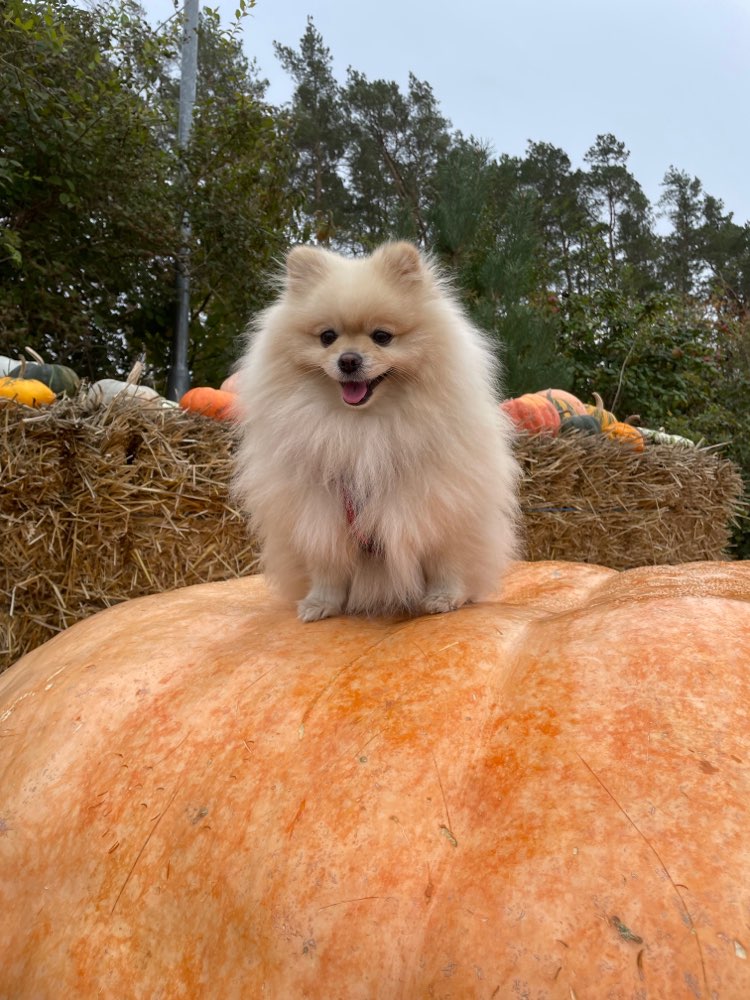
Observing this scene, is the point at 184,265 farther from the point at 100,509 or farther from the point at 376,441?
the point at 376,441

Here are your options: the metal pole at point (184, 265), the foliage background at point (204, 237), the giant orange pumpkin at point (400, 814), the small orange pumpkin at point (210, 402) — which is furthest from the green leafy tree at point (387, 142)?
the giant orange pumpkin at point (400, 814)

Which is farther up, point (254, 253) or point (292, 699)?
point (254, 253)

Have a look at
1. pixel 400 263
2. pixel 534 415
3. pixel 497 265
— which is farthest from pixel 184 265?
pixel 400 263

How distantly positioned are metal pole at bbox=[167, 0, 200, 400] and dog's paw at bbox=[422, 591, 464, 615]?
231 inches

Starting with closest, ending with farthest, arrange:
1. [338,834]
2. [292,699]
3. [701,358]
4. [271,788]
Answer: [338,834] < [271,788] < [292,699] < [701,358]

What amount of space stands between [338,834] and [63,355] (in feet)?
21.2

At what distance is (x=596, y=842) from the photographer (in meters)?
1.00

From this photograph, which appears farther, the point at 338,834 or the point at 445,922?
the point at 338,834

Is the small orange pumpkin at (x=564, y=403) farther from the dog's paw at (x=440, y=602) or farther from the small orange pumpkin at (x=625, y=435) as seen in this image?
the dog's paw at (x=440, y=602)

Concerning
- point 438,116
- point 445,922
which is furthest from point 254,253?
point 438,116

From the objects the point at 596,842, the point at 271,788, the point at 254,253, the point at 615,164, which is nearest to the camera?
the point at 596,842

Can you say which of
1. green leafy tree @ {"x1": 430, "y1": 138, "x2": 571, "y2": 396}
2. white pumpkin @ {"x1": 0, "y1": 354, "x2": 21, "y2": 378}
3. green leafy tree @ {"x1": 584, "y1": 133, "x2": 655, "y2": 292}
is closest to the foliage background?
green leafy tree @ {"x1": 430, "y1": 138, "x2": 571, "y2": 396}

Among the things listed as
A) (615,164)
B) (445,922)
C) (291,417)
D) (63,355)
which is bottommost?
(445,922)

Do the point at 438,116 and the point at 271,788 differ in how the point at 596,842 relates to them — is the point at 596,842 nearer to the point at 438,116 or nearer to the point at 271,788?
the point at 271,788
